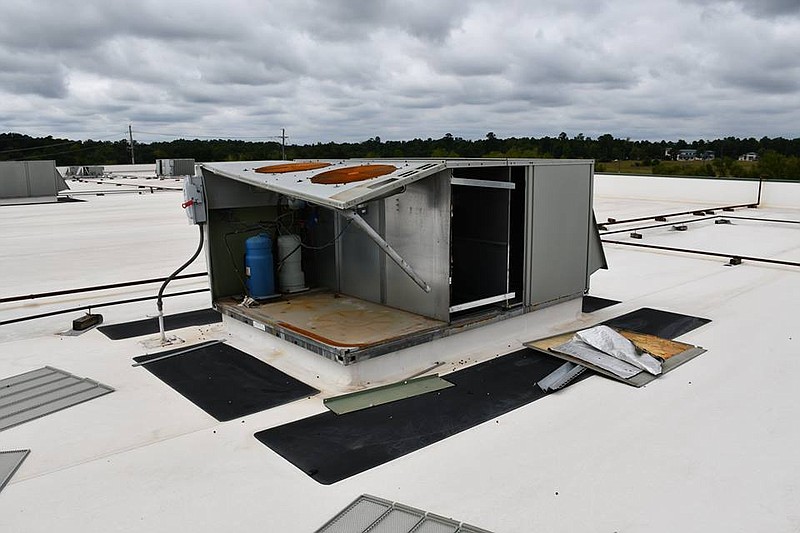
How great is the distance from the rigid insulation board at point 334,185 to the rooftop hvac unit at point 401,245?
0.02m

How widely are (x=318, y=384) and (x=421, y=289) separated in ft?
4.59

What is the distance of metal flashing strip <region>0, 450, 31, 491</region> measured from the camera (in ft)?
11.8

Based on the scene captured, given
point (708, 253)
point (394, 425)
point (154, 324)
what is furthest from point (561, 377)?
point (708, 253)

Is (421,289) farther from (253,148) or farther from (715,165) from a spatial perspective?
(253,148)

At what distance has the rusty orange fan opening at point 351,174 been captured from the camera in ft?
16.9

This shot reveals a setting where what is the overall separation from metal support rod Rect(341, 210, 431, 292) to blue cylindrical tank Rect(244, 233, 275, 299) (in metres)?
1.53

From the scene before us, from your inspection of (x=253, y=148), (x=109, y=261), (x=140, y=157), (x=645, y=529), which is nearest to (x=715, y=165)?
(x=109, y=261)

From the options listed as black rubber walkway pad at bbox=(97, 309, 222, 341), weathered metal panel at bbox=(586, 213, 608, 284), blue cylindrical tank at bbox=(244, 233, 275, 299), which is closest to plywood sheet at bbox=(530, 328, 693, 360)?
weathered metal panel at bbox=(586, 213, 608, 284)

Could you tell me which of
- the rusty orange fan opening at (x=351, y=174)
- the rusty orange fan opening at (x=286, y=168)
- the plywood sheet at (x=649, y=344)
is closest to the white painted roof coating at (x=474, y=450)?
the plywood sheet at (x=649, y=344)

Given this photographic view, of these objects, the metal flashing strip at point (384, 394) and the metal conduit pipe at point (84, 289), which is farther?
the metal conduit pipe at point (84, 289)

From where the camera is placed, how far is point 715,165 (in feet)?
108

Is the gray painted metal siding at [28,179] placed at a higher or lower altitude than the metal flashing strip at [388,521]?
higher

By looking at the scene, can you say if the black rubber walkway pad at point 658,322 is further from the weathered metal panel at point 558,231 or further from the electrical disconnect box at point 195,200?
the electrical disconnect box at point 195,200

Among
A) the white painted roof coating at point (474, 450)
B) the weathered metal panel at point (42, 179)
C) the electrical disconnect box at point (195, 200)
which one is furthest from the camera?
the weathered metal panel at point (42, 179)
